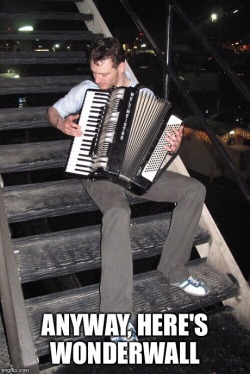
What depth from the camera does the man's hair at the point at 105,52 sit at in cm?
254

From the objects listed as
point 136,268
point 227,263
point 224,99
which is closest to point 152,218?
point 227,263

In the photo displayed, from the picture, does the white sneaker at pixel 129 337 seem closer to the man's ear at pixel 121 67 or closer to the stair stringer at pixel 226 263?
Result: the stair stringer at pixel 226 263

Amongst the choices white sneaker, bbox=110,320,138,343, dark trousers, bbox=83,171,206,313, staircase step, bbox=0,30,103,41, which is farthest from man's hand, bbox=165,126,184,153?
staircase step, bbox=0,30,103,41

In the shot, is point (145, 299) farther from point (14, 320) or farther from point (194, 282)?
point (14, 320)

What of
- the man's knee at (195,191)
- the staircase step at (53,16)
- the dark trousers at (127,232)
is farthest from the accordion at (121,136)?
the staircase step at (53,16)

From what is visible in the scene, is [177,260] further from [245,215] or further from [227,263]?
[245,215]

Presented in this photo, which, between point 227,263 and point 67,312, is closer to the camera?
point 67,312

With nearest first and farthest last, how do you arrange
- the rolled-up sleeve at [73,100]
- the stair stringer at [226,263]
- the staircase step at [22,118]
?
the stair stringer at [226,263] < the rolled-up sleeve at [73,100] < the staircase step at [22,118]

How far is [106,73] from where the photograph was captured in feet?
8.46

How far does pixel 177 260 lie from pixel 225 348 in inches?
25.1

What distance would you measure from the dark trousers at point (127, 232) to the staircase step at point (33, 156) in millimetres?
507

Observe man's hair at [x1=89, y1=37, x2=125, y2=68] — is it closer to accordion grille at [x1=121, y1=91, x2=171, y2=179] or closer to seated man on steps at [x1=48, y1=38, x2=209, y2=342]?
seated man on steps at [x1=48, y1=38, x2=209, y2=342]

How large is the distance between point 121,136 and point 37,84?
185cm

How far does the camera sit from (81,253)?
7.90 feet
